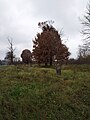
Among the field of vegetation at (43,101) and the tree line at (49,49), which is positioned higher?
the tree line at (49,49)

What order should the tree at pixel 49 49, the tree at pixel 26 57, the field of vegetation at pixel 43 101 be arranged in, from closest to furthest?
the field of vegetation at pixel 43 101 → the tree at pixel 49 49 → the tree at pixel 26 57

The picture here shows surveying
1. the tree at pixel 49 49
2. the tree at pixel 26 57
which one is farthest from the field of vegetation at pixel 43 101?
the tree at pixel 26 57

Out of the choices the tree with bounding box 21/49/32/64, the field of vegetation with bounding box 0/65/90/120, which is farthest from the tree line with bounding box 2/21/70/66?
the field of vegetation with bounding box 0/65/90/120

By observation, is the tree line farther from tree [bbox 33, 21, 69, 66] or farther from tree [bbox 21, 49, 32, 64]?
tree [bbox 21, 49, 32, 64]

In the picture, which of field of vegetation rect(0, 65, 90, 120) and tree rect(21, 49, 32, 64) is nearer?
field of vegetation rect(0, 65, 90, 120)

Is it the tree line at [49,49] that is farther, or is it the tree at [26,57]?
the tree at [26,57]

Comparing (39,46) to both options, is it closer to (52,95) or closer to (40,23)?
(40,23)

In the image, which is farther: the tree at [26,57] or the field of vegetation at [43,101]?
the tree at [26,57]

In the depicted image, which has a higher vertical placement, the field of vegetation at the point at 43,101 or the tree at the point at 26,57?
the tree at the point at 26,57

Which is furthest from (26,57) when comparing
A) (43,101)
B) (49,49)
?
(43,101)

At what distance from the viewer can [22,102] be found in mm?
17438

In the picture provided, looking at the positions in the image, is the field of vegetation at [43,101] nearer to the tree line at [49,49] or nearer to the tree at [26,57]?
the tree line at [49,49]

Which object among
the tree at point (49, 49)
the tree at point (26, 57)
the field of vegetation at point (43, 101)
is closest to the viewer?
the field of vegetation at point (43, 101)

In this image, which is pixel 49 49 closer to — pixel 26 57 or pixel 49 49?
pixel 49 49
